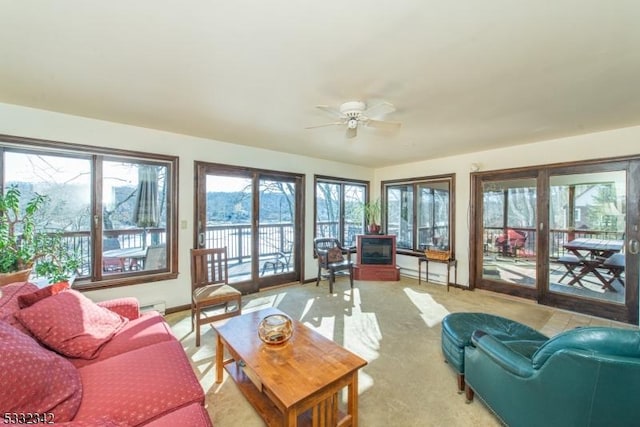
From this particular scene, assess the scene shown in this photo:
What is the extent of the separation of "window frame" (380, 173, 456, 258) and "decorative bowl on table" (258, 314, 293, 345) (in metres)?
3.99

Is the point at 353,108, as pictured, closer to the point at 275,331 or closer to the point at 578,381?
the point at 275,331

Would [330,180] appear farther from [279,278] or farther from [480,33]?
[480,33]

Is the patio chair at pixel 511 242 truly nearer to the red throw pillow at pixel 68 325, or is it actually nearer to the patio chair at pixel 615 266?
the patio chair at pixel 615 266

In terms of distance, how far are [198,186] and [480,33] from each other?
3503 mm

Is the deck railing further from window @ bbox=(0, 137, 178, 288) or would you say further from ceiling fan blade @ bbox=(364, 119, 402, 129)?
window @ bbox=(0, 137, 178, 288)

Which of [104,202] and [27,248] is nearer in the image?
[27,248]

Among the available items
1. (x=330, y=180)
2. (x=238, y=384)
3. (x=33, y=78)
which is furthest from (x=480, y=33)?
(x=330, y=180)

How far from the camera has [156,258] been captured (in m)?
3.54

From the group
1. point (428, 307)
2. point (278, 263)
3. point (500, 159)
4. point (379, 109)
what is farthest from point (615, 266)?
point (278, 263)

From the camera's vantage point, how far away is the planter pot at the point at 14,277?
218cm

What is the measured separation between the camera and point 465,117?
2896 mm

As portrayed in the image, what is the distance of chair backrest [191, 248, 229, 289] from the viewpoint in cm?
320

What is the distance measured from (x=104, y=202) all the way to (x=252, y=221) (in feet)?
6.23

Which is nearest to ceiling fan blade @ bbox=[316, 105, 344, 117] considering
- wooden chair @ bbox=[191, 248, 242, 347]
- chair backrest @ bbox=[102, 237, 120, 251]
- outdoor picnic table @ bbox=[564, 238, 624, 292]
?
wooden chair @ bbox=[191, 248, 242, 347]
